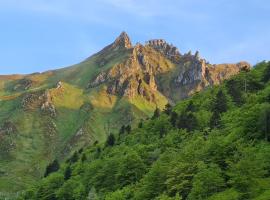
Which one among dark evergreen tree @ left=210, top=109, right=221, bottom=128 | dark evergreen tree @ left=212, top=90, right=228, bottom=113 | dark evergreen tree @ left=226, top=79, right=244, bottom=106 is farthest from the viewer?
dark evergreen tree @ left=226, top=79, right=244, bottom=106

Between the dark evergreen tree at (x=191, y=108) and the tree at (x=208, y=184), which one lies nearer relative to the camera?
the tree at (x=208, y=184)

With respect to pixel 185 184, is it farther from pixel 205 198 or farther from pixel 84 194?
pixel 84 194

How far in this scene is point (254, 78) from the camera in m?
157

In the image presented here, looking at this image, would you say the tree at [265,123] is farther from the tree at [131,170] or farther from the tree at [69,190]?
the tree at [69,190]

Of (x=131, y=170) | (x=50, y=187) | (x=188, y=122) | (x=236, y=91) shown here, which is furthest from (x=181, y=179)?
(x=50, y=187)

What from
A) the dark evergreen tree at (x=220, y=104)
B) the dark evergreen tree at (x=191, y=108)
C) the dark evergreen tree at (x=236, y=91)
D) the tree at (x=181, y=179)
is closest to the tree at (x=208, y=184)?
the tree at (x=181, y=179)

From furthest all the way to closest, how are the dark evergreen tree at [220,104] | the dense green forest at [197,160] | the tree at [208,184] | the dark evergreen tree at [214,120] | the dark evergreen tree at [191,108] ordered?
the dark evergreen tree at [191,108], the dark evergreen tree at [220,104], the dark evergreen tree at [214,120], the tree at [208,184], the dense green forest at [197,160]

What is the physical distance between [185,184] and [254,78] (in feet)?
262

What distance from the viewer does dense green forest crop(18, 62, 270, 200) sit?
2911 inches

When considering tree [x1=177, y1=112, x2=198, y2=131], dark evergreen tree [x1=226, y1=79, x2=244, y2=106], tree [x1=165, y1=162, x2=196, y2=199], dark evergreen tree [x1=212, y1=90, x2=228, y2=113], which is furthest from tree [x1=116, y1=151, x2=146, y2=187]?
dark evergreen tree [x1=226, y1=79, x2=244, y2=106]

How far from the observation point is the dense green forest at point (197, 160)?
73.9 metres

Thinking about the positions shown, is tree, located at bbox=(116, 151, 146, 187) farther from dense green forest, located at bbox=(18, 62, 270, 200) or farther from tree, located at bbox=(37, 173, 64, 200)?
tree, located at bbox=(37, 173, 64, 200)

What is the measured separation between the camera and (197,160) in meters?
88.0

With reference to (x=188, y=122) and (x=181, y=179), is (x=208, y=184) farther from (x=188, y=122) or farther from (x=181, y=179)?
(x=188, y=122)
